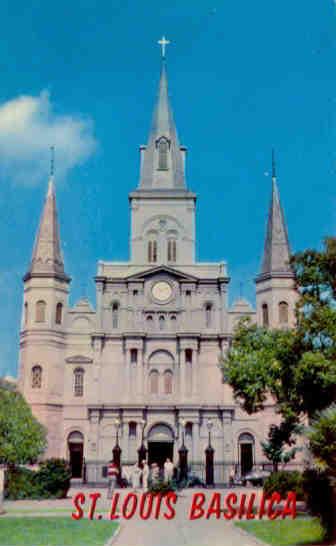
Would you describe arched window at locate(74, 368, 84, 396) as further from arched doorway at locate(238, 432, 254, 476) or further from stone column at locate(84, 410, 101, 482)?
arched doorway at locate(238, 432, 254, 476)

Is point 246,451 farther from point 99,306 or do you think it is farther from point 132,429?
point 99,306

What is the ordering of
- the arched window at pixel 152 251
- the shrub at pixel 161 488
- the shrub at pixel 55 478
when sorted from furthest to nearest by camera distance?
the arched window at pixel 152 251 < the shrub at pixel 55 478 < the shrub at pixel 161 488

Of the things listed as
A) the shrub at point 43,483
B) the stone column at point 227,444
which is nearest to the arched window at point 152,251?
the stone column at point 227,444

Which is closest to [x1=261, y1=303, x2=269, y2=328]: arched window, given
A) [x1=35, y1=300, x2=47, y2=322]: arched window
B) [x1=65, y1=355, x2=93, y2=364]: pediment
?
[x1=65, y1=355, x2=93, y2=364]: pediment

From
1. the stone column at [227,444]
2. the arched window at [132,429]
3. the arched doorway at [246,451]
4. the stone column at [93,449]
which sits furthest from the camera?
the arched doorway at [246,451]

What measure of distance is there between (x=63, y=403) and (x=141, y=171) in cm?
2246

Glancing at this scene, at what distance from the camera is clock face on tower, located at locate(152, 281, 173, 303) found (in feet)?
185

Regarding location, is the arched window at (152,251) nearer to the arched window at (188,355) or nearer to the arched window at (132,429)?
the arched window at (188,355)

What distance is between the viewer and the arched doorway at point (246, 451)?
175 ft

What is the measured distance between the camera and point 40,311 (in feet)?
183

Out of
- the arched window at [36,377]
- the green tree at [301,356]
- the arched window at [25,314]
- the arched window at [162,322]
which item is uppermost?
the arched window at [25,314]

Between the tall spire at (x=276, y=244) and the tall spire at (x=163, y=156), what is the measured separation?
27.7 ft

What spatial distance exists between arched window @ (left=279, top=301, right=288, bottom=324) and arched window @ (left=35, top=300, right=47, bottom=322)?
1892cm

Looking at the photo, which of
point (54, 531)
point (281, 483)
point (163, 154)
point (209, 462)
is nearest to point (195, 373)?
point (209, 462)
